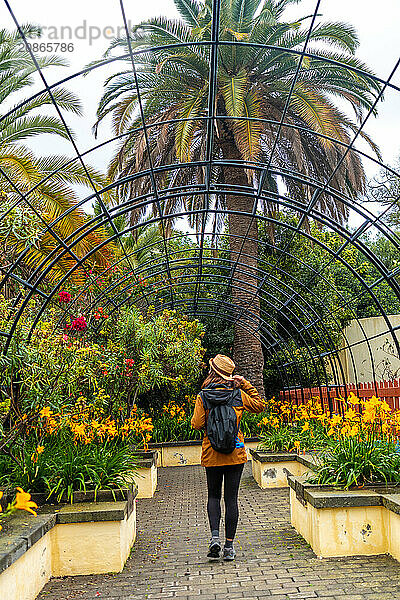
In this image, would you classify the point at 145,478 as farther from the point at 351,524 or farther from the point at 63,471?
the point at 351,524

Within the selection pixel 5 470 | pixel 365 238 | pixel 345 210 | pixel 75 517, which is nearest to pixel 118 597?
pixel 75 517

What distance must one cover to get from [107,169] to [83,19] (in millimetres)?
8364

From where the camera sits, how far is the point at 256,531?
7035mm

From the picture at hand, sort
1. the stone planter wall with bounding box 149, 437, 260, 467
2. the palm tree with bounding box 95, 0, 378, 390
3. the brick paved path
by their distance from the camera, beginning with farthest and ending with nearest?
1. the stone planter wall with bounding box 149, 437, 260, 467
2. the palm tree with bounding box 95, 0, 378, 390
3. the brick paved path

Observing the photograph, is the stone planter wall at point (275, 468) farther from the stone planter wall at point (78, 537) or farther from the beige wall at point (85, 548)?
the beige wall at point (85, 548)

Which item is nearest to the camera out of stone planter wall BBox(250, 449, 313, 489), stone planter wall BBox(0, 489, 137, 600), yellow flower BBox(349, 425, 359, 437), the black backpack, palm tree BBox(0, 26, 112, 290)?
stone planter wall BBox(0, 489, 137, 600)

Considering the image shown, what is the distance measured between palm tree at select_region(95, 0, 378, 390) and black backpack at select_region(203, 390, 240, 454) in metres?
6.00

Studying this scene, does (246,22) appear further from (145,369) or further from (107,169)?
(145,369)

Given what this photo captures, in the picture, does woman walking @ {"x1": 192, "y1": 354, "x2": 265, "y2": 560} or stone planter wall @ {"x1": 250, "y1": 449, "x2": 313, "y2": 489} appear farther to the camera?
stone planter wall @ {"x1": 250, "y1": 449, "x2": 313, "y2": 489}

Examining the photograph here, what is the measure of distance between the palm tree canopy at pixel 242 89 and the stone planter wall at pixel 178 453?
5.37m

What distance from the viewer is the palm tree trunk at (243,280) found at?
47.2 ft

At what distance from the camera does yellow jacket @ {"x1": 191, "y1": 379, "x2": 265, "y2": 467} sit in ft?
19.0

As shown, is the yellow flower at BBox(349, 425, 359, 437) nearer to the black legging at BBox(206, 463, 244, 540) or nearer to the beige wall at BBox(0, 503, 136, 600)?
the black legging at BBox(206, 463, 244, 540)

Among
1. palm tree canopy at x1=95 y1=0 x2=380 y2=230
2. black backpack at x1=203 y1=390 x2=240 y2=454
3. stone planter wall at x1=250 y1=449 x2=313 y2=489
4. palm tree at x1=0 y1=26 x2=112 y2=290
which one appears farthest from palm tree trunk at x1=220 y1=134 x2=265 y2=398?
black backpack at x1=203 y1=390 x2=240 y2=454
